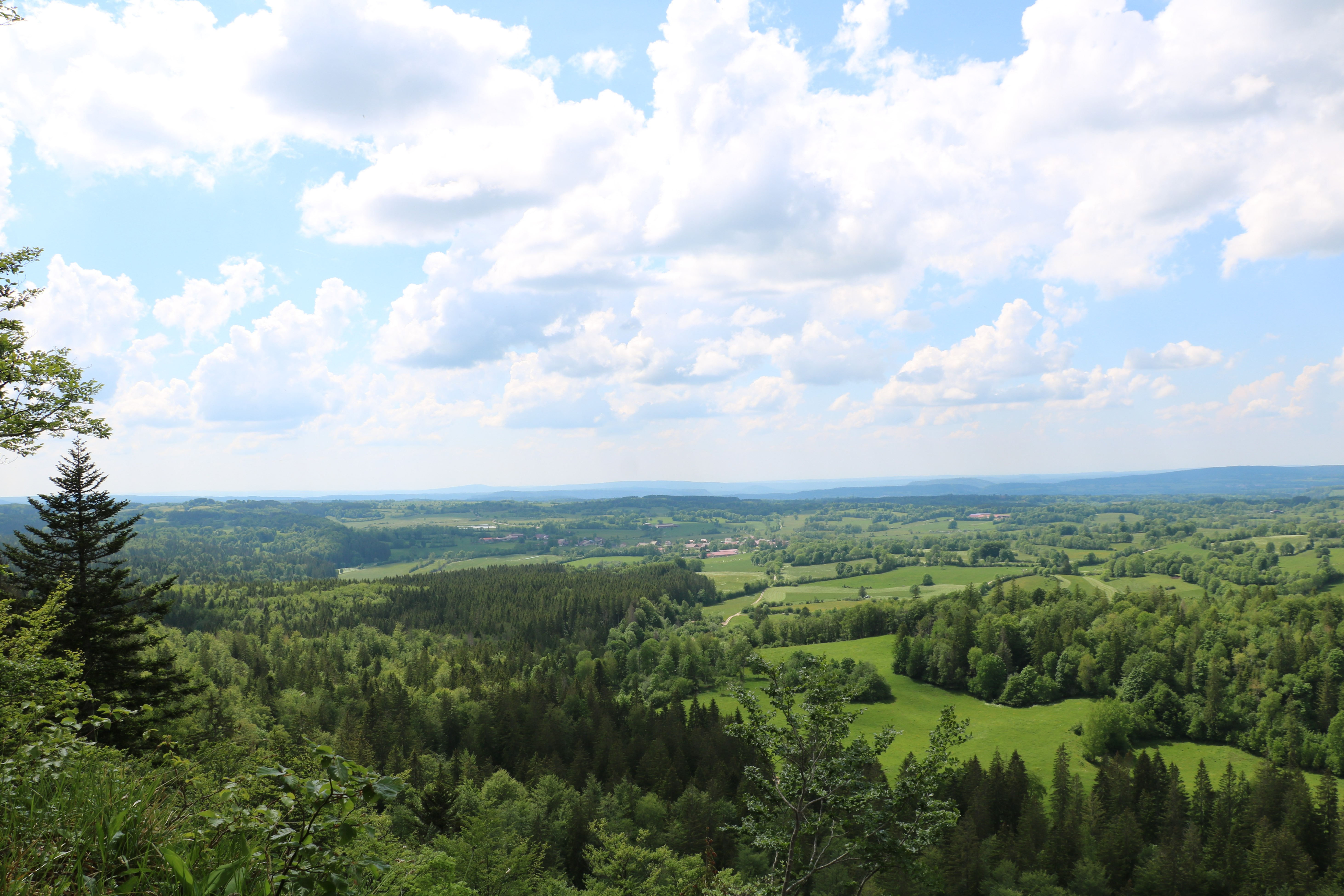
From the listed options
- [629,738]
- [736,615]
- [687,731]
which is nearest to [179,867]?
[687,731]

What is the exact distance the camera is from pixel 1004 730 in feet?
332

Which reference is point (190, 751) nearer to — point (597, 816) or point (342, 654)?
point (597, 816)

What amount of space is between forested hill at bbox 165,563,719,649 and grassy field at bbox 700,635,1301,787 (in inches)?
1837

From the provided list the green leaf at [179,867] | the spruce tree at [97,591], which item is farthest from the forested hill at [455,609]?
the green leaf at [179,867]

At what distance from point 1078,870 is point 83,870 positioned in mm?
67431

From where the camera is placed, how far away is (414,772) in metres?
59.1

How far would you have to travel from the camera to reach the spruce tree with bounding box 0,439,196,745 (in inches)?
1255

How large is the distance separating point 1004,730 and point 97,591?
363ft

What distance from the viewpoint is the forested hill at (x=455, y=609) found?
14688cm

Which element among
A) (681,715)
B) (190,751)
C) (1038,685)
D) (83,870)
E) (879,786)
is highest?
(83,870)

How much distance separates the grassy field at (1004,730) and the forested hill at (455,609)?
4665 centimetres

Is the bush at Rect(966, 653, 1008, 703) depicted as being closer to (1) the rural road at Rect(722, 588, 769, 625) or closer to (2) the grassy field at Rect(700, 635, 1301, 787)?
(2) the grassy field at Rect(700, 635, 1301, 787)

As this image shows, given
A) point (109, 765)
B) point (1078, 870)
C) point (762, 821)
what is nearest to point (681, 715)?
point (1078, 870)

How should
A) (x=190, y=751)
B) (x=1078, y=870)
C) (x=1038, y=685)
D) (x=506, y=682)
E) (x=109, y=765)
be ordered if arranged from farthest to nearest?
(x=1038, y=685), (x=506, y=682), (x=1078, y=870), (x=190, y=751), (x=109, y=765)
